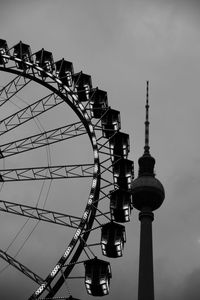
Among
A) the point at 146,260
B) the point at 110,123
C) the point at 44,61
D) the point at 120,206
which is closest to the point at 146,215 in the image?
the point at 146,260

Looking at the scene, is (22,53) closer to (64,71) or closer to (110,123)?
(64,71)

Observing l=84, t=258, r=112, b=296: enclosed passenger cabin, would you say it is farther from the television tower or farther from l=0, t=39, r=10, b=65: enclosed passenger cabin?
the television tower

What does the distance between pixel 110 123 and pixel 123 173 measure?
144 inches

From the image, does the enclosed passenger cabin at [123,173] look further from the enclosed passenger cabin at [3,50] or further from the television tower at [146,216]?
the television tower at [146,216]

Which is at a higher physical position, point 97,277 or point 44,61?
point 44,61

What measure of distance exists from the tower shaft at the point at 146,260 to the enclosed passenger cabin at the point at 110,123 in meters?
18.5

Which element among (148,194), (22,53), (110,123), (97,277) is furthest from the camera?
(148,194)

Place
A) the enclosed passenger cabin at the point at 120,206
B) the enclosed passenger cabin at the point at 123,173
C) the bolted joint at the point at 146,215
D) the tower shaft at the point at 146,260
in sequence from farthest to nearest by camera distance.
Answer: the bolted joint at the point at 146,215 → the tower shaft at the point at 146,260 → the enclosed passenger cabin at the point at 123,173 → the enclosed passenger cabin at the point at 120,206

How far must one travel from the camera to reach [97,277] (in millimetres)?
20391

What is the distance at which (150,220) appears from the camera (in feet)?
147

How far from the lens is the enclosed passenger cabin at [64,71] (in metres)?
28.1

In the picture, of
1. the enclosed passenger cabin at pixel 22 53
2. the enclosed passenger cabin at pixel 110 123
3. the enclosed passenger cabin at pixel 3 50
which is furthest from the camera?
the enclosed passenger cabin at pixel 3 50

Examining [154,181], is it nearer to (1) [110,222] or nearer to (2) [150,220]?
(2) [150,220]

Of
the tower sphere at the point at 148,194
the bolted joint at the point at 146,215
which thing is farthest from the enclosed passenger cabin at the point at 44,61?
the bolted joint at the point at 146,215
